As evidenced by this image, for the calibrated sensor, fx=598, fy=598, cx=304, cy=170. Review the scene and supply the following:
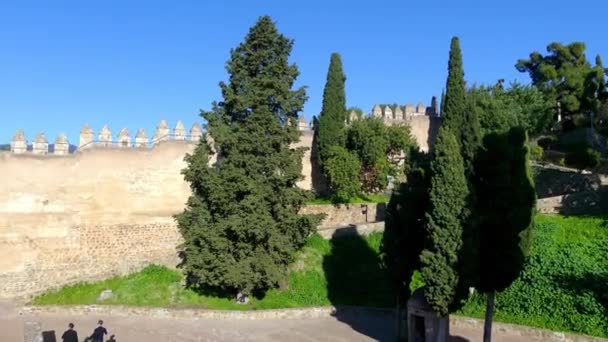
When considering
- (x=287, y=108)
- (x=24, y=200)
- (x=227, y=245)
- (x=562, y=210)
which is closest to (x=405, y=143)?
(x=562, y=210)

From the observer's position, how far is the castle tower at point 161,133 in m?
24.3

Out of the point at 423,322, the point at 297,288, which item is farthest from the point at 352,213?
the point at 423,322

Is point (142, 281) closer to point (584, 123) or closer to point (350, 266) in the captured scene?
point (350, 266)

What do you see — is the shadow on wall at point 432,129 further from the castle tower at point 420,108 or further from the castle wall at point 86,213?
the castle wall at point 86,213

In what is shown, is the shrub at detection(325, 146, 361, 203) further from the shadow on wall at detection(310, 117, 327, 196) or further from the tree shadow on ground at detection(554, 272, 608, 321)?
the tree shadow on ground at detection(554, 272, 608, 321)

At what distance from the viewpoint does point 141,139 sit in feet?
78.7

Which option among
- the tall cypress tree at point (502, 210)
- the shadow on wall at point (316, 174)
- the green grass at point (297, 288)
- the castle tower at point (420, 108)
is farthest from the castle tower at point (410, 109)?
the tall cypress tree at point (502, 210)

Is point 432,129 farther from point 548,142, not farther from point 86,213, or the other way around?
point 86,213

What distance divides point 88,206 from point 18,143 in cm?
332

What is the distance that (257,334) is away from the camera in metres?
16.8

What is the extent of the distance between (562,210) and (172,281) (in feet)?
50.2

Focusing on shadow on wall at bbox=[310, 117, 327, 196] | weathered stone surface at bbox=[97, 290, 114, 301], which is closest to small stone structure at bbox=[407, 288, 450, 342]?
weathered stone surface at bbox=[97, 290, 114, 301]

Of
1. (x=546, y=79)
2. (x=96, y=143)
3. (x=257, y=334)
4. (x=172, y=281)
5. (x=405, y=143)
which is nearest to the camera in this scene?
(x=257, y=334)

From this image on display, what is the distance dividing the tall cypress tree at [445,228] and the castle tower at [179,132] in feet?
45.1
